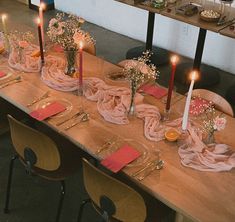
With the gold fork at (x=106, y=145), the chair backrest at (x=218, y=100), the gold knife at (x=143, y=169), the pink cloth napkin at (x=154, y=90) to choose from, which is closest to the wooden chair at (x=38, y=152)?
the gold fork at (x=106, y=145)

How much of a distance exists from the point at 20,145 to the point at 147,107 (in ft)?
2.34

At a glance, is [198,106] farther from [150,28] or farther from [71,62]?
[150,28]

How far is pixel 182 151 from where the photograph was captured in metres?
1.85

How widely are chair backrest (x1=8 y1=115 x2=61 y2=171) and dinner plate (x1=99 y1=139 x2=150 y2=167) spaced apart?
276 mm

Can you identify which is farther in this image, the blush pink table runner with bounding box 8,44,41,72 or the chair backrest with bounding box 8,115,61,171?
the blush pink table runner with bounding box 8,44,41,72

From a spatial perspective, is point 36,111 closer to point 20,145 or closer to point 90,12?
point 20,145

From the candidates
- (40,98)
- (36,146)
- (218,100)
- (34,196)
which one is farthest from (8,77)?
(218,100)

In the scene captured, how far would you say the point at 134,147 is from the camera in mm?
1880

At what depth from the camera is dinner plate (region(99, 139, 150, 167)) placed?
5.90 feet

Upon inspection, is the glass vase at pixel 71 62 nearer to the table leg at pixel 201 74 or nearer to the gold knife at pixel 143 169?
the gold knife at pixel 143 169

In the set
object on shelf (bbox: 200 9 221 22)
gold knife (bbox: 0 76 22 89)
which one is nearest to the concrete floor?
gold knife (bbox: 0 76 22 89)

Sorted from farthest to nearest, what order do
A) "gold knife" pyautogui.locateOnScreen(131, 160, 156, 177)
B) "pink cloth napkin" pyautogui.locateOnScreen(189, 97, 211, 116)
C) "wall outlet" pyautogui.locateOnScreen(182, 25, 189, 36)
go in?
"wall outlet" pyautogui.locateOnScreen(182, 25, 189, 36) → "pink cloth napkin" pyautogui.locateOnScreen(189, 97, 211, 116) → "gold knife" pyautogui.locateOnScreen(131, 160, 156, 177)

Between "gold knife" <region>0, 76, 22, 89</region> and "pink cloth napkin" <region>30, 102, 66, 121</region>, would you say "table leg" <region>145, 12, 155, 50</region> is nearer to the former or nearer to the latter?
"gold knife" <region>0, 76, 22, 89</region>

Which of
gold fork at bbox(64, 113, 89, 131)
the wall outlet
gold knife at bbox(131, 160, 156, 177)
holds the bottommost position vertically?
the wall outlet
